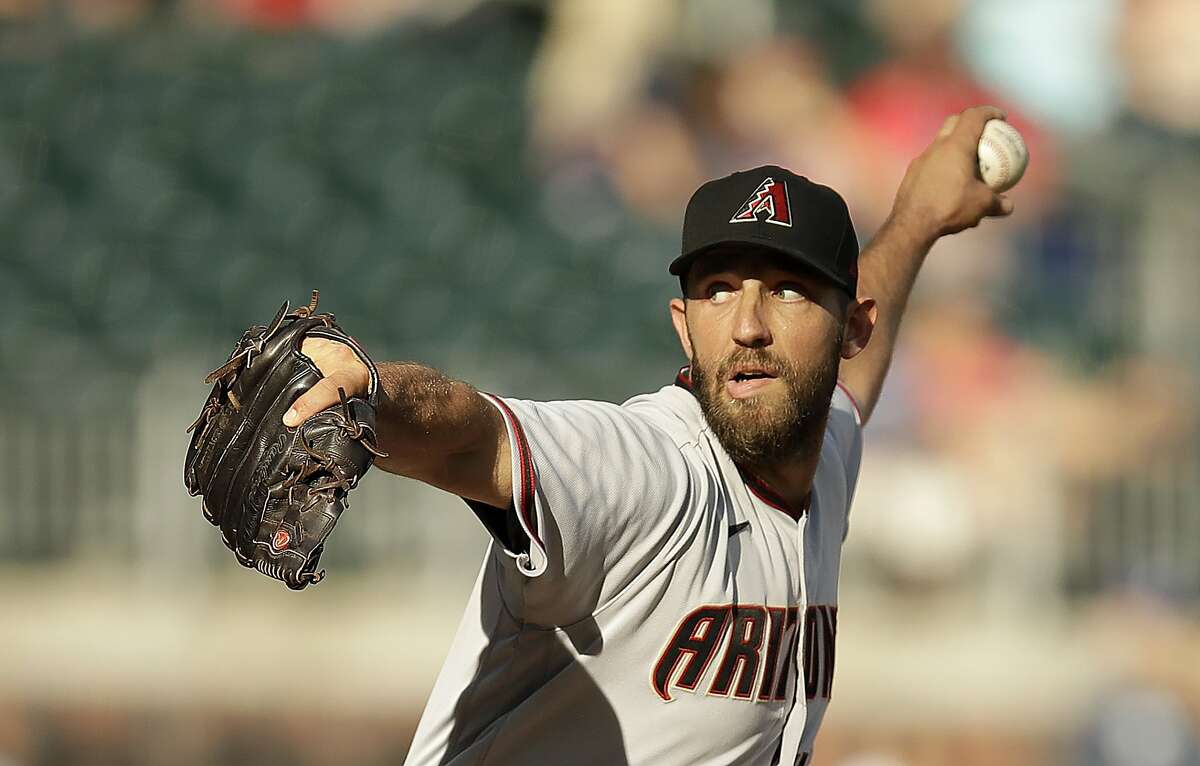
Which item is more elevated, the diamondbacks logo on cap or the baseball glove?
the diamondbacks logo on cap

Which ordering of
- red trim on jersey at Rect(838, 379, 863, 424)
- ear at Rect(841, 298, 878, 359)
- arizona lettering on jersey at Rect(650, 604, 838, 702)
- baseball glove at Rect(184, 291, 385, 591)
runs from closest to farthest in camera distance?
baseball glove at Rect(184, 291, 385, 591) < arizona lettering on jersey at Rect(650, 604, 838, 702) < ear at Rect(841, 298, 878, 359) < red trim on jersey at Rect(838, 379, 863, 424)

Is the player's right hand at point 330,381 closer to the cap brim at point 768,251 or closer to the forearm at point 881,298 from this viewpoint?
the cap brim at point 768,251

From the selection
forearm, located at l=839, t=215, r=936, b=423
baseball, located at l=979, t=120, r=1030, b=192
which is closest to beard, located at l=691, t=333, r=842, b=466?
forearm, located at l=839, t=215, r=936, b=423

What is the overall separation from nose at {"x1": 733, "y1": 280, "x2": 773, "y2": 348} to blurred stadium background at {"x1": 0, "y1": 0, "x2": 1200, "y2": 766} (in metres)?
4.09

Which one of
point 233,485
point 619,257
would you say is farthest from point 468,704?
point 619,257

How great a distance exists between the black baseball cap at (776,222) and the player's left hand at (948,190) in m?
1.05

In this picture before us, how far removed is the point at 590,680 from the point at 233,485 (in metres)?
0.65

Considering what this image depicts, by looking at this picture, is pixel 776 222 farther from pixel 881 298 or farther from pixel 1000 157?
pixel 1000 157

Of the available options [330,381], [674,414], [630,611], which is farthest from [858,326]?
[330,381]

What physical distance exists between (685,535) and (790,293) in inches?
17.1

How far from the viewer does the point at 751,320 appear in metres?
2.45

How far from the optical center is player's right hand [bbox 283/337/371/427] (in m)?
1.89

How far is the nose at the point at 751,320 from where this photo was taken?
2.44 metres

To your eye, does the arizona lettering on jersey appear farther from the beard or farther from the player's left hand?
the player's left hand
